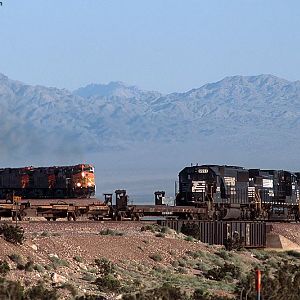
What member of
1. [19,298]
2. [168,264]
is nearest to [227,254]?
[168,264]

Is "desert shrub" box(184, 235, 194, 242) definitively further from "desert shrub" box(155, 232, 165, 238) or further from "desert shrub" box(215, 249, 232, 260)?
"desert shrub" box(215, 249, 232, 260)

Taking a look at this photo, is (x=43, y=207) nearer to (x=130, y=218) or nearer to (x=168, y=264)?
(x=130, y=218)

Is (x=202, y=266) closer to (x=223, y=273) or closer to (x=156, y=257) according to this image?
(x=223, y=273)

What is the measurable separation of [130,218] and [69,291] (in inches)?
1106

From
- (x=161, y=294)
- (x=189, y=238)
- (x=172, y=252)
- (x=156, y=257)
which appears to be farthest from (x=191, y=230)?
(x=161, y=294)

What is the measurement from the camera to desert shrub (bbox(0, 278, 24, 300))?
22619mm

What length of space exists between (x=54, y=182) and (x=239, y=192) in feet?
55.1

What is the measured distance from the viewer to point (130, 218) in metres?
53.3

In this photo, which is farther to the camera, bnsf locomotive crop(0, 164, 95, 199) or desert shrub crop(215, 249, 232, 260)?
bnsf locomotive crop(0, 164, 95, 199)

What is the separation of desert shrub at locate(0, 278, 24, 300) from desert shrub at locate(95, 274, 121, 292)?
330cm

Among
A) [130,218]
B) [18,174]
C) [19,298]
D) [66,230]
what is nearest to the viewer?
[19,298]

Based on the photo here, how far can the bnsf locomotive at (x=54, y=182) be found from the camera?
70688 millimetres

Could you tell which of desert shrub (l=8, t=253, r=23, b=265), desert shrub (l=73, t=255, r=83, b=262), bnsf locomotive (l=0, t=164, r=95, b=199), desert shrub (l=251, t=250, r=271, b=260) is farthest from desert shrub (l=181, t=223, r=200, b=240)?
bnsf locomotive (l=0, t=164, r=95, b=199)

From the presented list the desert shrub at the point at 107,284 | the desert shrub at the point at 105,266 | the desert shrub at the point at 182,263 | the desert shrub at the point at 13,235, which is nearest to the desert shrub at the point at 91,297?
the desert shrub at the point at 107,284
